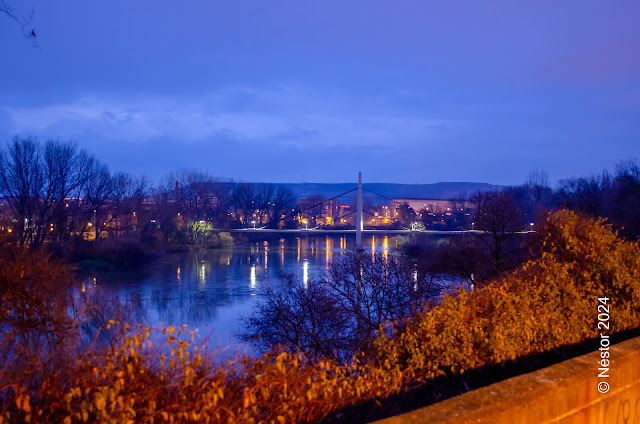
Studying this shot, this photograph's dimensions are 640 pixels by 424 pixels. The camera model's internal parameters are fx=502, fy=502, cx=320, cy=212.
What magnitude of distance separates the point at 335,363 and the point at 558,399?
1598 mm

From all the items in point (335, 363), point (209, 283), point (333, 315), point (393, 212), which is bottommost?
point (209, 283)

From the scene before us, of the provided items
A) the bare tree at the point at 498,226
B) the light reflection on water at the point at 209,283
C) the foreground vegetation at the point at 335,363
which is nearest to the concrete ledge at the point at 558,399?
the foreground vegetation at the point at 335,363

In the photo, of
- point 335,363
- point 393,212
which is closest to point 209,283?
point 335,363

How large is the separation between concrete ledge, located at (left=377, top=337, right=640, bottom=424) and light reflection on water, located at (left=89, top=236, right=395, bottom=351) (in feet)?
21.1

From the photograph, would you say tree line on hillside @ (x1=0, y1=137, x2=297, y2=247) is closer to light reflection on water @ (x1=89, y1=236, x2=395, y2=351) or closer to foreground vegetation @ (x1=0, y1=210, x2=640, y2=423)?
light reflection on water @ (x1=89, y1=236, x2=395, y2=351)

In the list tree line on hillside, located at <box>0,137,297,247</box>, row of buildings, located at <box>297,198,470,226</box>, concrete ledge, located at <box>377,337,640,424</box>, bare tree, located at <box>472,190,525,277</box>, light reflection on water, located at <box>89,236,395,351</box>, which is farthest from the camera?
row of buildings, located at <box>297,198,470,226</box>

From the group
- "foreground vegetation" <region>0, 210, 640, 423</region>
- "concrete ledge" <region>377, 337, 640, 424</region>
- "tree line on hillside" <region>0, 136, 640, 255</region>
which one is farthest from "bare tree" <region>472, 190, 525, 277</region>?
"concrete ledge" <region>377, 337, 640, 424</region>

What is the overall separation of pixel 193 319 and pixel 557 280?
41.5 feet

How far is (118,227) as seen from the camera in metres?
34.2

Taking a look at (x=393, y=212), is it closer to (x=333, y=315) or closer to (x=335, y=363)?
(x=333, y=315)

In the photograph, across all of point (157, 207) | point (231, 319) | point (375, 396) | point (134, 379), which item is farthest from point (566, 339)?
point (157, 207)

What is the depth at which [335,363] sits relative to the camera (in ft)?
10.7

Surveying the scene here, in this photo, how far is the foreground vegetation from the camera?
1942 millimetres

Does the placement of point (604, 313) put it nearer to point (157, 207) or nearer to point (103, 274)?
point (103, 274)
